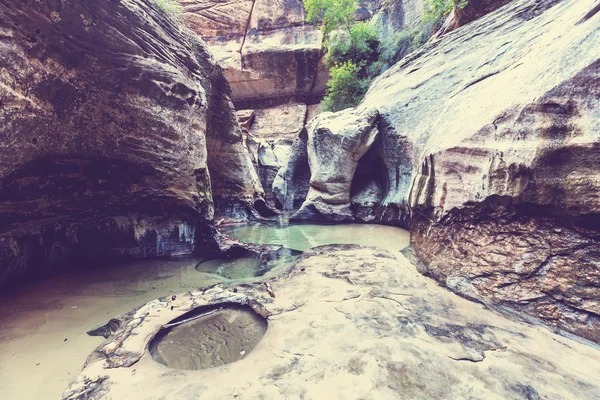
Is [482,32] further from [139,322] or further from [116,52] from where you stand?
A: [139,322]

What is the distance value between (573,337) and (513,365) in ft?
2.63

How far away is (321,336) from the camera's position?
225 cm

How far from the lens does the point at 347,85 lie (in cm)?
1420

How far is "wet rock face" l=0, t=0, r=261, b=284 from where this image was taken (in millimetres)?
3225

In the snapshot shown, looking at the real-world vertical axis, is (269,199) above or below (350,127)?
below

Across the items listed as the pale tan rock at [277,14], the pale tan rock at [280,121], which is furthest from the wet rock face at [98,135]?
the pale tan rock at [277,14]

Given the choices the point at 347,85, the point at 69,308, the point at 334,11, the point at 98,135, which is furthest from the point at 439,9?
the point at 69,308

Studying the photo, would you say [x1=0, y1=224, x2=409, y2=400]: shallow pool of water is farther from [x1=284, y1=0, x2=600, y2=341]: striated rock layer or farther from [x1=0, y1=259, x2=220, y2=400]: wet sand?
[x1=284, y1=0, x2=600, y2=341]: striated rock layer

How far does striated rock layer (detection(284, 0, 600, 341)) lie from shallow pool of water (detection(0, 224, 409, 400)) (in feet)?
6.73

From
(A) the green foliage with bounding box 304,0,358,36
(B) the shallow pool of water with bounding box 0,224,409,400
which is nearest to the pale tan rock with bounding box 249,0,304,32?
(A) the green foliage with bounding box 304,0,358,36

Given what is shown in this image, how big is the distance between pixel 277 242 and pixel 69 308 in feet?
13.3

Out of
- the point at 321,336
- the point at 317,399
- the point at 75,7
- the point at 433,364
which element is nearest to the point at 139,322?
the point at 321,336

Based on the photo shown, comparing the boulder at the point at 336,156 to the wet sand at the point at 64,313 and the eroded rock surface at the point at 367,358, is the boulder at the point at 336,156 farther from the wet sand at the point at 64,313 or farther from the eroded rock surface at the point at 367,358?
the eroded rock surface at the point at 367,358

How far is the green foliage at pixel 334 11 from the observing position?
16156 millimetres
